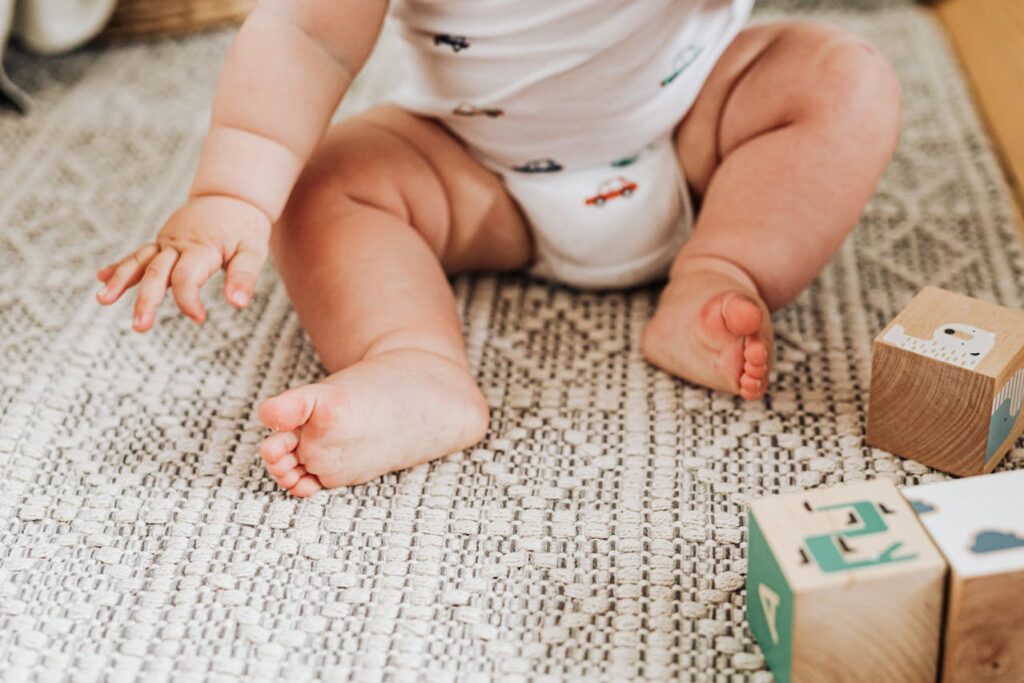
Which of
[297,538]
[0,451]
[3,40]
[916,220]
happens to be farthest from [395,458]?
[3,40]

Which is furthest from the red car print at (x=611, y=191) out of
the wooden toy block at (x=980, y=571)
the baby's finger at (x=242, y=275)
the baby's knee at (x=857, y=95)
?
the wooden toy block at (x=980, y=571)

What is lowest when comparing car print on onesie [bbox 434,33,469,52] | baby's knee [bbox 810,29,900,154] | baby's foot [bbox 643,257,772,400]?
baby's foot [bbox 643,257,772,400]

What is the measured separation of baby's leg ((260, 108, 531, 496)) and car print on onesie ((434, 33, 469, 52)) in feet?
0.24

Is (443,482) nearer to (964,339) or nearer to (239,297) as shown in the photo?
(239,297)

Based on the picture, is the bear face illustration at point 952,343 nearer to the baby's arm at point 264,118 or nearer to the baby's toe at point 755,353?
the baby's toe at point 755,353

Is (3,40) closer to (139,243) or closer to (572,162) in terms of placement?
(139,243)

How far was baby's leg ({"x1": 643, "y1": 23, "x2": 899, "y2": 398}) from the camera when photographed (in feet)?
2.35

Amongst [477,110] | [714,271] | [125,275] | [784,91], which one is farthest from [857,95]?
[125,275]

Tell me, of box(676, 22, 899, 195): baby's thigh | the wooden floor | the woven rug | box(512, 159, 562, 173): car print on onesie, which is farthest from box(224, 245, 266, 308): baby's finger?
the wooden floor

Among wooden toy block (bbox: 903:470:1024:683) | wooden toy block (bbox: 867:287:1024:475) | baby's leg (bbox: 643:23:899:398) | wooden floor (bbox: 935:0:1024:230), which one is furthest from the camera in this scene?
wooden floor (bbox: 935:0:1024:230)

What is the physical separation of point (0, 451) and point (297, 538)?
0.69 feet

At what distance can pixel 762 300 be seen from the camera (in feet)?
2.40

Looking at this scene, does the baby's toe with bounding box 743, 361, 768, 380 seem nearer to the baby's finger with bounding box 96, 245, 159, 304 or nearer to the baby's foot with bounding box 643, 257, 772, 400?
the baby's foot with bounding box 643, 257, 772, 400

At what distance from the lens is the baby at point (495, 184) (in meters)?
0.66
